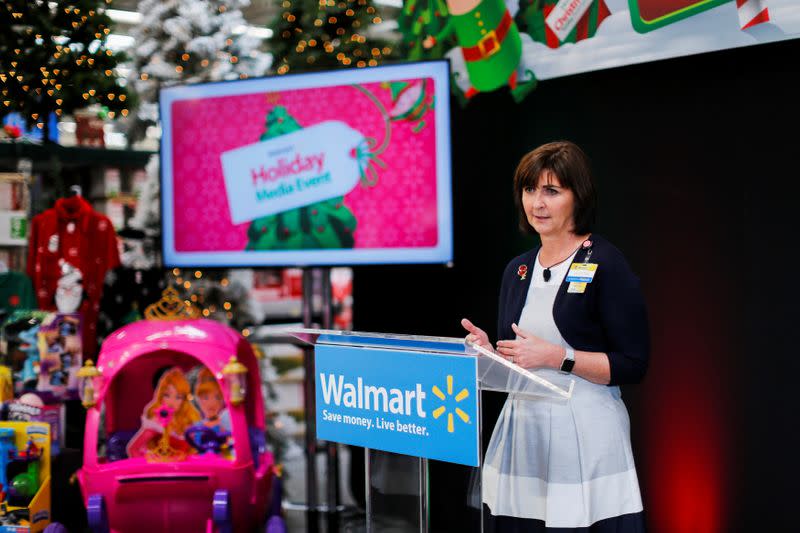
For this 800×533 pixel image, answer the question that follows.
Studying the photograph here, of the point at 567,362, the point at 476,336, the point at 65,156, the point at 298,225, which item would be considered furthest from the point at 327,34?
the point at 567,362

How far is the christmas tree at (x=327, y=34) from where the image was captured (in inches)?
209

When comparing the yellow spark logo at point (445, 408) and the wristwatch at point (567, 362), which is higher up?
the wristwatch at point (567, 362)

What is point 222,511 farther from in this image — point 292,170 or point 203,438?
point 292,170

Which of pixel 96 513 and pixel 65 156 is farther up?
pixel 65 156

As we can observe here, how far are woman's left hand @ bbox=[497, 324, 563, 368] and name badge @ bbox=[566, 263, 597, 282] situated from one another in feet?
0.55

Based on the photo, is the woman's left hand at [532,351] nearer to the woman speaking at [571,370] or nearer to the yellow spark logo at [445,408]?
the woman speaking at [571,370]

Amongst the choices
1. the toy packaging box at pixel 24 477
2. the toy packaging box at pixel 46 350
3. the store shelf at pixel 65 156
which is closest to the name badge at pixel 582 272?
the toy packaging box at pixel 24 477

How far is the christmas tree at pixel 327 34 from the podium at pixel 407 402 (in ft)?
11.0

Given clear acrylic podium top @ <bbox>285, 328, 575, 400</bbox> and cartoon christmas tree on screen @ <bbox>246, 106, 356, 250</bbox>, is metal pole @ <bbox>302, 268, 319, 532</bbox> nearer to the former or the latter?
cartoon christmas tree on screen @ <bbox>246, 106, 356, 250</bbox>

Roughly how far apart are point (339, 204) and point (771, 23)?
201 centimetres

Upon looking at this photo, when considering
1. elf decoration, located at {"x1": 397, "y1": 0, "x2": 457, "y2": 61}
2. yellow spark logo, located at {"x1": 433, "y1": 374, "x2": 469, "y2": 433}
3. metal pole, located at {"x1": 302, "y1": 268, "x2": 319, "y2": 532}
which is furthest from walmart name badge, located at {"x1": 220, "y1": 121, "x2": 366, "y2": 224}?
yellow spark logo, located at {"x1": 433, "y1": 374, "x2": 469, "y2": 433}

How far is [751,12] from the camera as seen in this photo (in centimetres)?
309

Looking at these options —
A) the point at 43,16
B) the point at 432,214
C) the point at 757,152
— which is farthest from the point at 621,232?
the point at 43,16

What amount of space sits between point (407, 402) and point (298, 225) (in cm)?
244
